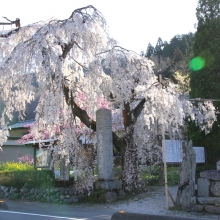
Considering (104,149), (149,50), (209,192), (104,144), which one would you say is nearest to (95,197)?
(104,149)

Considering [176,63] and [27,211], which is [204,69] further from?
[176,63]

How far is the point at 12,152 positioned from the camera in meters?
28.8

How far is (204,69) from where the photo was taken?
19375mm

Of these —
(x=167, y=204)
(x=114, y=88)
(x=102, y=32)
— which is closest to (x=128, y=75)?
(x=114, y=88)

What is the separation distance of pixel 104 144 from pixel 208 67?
837cm

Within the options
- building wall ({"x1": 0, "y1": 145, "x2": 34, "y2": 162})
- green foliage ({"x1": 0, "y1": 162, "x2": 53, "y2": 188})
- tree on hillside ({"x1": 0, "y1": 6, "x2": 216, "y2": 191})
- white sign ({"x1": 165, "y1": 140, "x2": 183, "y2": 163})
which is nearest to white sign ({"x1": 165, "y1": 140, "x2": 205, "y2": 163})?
white sign ({"x1": 165, "y1": 140, "x2": 183, "y2": 163})

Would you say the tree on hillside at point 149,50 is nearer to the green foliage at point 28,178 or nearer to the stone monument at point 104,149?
the green foliage at point 28,178

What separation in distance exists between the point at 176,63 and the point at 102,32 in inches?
1230

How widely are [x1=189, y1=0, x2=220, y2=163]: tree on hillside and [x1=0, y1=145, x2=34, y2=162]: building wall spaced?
15016mm

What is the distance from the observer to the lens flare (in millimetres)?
19462

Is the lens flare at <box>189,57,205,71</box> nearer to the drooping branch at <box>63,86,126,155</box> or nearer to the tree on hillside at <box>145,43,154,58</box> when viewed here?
the drooping branch at <box>63,86,126,155</box>

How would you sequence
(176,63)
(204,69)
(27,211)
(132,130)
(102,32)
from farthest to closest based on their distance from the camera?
1. (176,63)
2. (204,69)
3. (132,130)
4. (102,32)
5. (27,211)

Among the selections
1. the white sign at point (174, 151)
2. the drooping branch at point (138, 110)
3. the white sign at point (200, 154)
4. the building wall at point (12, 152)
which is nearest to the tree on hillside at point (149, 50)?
the building wall at point (12, 152)

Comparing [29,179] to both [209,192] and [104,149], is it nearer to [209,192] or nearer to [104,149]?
[104,149]
